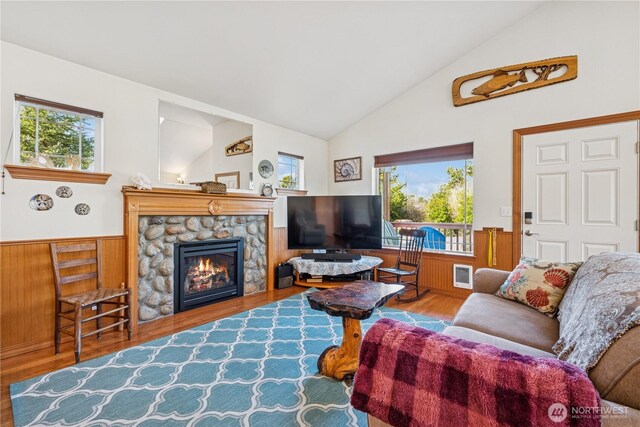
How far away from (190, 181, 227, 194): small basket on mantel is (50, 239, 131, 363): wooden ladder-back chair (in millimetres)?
1129

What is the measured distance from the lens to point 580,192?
3104 mm

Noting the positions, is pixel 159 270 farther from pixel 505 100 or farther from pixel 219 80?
pixel 505 100

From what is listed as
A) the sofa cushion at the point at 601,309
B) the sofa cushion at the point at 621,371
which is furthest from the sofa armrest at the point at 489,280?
the sofa cushion at the point at 621,371

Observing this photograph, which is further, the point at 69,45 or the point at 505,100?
the point at 505,100

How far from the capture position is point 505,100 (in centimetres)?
354

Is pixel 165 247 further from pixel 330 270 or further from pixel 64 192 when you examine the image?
pixel 330 270

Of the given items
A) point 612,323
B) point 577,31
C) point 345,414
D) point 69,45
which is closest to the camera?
point 612,323

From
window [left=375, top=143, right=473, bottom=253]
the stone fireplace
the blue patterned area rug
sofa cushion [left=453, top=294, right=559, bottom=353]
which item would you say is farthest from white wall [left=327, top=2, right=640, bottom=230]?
the blue patterned area rug

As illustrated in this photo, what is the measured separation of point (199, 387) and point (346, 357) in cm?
97

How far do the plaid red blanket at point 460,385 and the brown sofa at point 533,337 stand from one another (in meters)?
0.13

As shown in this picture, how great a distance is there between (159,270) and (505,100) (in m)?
4.41

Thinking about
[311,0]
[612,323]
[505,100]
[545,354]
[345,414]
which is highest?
[311,0]

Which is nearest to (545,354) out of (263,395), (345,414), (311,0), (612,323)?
(612,323)

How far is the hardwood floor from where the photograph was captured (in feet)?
6.73
